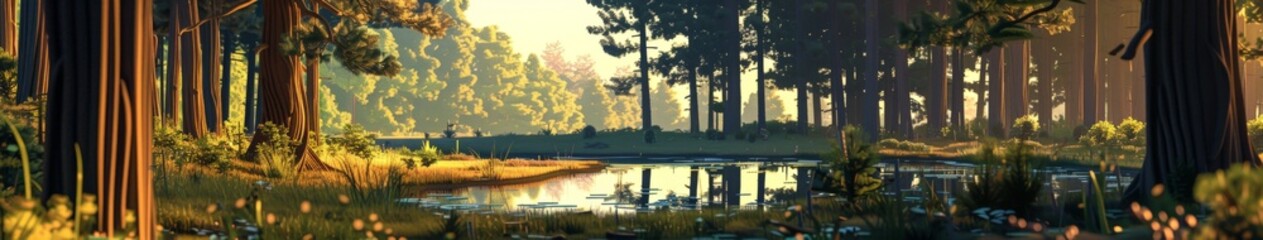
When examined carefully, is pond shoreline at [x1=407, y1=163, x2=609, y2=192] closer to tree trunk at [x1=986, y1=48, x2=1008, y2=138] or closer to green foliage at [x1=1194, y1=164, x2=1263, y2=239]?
green foliage at [x1=1194, y1=164, x2=1263, y2=239]

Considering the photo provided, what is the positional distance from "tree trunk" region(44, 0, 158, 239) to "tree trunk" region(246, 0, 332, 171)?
1502 centimetres

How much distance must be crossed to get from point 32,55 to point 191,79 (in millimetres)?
5989

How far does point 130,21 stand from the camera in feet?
32.4

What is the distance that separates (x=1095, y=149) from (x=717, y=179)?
17.4 m

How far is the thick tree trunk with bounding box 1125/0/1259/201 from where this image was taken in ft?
54.9

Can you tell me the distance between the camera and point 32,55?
2917 cm

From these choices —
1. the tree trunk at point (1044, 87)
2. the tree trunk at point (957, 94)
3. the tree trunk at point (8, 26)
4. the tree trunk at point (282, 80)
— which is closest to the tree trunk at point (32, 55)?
the tree trunk at point (8, 26)

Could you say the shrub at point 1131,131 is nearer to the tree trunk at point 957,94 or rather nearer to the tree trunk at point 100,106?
the tree trunk at point 957,94

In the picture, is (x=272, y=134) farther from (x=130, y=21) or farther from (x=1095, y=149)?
(x=1095, y=149)

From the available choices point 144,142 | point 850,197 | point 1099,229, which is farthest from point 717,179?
point 144,142

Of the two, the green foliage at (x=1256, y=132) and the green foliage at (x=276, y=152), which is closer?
the green foliage at (x=276, y=152)

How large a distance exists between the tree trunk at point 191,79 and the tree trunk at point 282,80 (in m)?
7.94

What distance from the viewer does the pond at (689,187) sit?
19672 mm

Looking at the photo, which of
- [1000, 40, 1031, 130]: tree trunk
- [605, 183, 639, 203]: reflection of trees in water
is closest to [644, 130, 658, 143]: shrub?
[1000, 40, 1031, 130]: tree trunk
